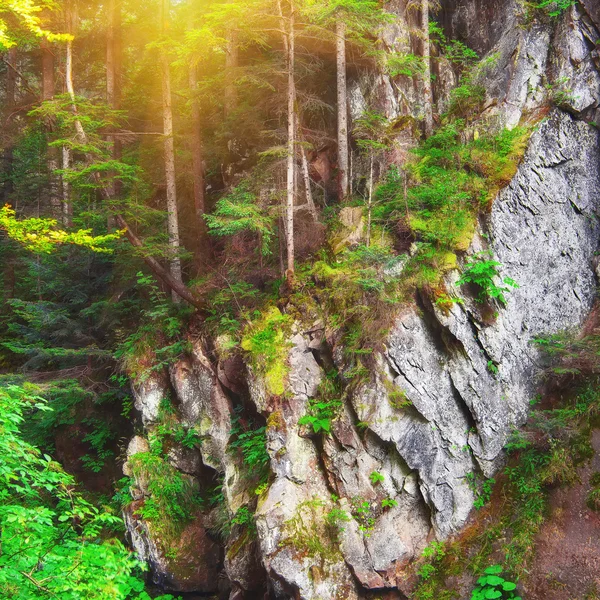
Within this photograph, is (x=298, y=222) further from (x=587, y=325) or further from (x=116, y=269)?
(x=587, y=325)

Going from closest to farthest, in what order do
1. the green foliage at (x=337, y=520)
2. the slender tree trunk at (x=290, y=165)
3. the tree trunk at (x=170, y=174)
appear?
the green foliage at (x=337, y=520)
the slender tree trunk at (x=290, y=165)
the tree trunk at (x=170, y=174)

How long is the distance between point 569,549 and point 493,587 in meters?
1.54

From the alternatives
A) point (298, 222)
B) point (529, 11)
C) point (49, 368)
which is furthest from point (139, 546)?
point (529, 11)

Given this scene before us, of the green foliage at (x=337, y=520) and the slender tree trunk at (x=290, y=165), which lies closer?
the green foliage at (x=337, y=520)

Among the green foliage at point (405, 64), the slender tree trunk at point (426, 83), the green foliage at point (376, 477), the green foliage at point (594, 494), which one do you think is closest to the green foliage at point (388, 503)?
the green foliage at point (376, 477)

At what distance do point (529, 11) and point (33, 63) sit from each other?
59.3 feet

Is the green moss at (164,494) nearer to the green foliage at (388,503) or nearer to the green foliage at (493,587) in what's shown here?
the green foliage at (388,503)

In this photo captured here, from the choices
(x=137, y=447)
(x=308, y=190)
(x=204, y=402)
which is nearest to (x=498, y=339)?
(x=308, y=190)

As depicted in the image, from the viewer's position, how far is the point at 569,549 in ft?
25.3

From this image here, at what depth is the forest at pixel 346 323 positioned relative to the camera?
27.2 ft

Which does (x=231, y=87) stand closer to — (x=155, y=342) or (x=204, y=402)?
(x=155, y=342)

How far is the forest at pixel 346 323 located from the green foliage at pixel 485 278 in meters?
0.10

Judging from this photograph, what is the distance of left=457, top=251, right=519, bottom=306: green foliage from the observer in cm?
912

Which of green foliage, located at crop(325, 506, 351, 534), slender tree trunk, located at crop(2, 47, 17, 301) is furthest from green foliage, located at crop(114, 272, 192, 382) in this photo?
slender tree trunk, located at crop(2, 47, 17, 301)
